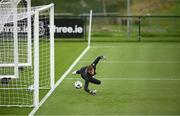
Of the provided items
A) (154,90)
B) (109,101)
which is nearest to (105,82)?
(154,90)

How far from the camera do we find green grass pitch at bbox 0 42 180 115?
474 inches

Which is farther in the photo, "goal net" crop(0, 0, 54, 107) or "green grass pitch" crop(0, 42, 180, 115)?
"goal net" crop(0, 0, 54, 107)

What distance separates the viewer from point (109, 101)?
1291cm

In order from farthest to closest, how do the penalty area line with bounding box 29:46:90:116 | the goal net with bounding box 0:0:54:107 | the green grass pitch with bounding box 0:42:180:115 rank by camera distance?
the goal net with bounding box 0:0:54:107, the green grass pitch with bounding box 0:42:180:115, the penalty area line with bounding box 29:46:90:116

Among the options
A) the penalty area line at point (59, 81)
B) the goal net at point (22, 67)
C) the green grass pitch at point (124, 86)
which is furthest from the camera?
the goal net at point (22, 67)

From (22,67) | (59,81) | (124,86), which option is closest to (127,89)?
(124,86)

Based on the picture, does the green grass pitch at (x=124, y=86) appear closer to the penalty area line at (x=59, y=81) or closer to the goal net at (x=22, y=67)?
the penalty area line at (x=59, y=81)

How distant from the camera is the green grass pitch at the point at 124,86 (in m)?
12.0

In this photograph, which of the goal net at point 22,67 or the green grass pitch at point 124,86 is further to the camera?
the goal net at point 22,67

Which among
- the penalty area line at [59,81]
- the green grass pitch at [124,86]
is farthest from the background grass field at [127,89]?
the penalty area line at [59,81]

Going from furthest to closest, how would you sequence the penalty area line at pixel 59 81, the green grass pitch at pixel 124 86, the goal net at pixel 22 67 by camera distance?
the goal net at pixel 22 67
the green grass pitch at pixel 124 86
the penalty area line at pixel 59 81

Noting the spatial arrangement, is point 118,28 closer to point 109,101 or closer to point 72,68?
point 72,68

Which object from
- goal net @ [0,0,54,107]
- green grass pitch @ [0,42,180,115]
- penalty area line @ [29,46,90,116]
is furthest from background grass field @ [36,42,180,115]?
goal net @ [0,0,54,107]

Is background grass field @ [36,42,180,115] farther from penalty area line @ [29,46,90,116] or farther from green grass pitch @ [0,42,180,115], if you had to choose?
penalty area line @ [29,46,90,116]
